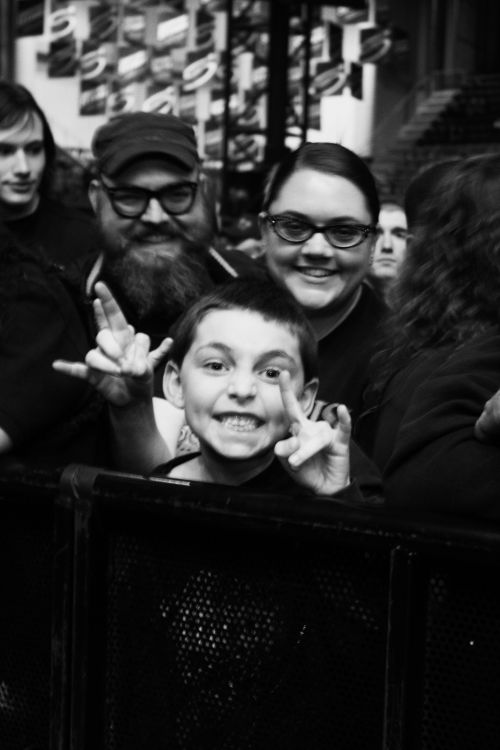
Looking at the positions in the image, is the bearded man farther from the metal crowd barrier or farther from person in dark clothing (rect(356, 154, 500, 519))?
the metal crowd barrier

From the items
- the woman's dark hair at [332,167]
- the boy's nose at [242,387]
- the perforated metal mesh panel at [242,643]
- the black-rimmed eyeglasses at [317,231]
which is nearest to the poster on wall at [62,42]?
the woman's dark hair at [332,167]

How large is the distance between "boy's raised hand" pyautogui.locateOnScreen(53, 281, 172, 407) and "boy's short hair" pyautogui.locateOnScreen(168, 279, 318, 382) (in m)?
0.07

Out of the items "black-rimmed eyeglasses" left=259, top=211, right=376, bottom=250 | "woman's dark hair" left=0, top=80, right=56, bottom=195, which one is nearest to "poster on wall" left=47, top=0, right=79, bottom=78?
"woman's dark hair" left=0, top=80, right=56, bottom=195

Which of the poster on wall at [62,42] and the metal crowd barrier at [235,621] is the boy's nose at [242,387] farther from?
the poster on wall at [62,42]

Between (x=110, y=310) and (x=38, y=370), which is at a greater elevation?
(x=110, y=310)

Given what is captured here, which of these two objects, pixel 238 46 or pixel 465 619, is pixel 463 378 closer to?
pixel 465 619

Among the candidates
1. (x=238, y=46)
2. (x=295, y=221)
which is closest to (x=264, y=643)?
(x=295, y=221)

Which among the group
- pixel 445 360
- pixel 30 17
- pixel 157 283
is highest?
pixel 445 360

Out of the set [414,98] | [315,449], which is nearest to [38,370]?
[315,449]

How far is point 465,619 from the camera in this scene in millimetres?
1325

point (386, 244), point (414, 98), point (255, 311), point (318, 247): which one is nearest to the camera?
point (255, 311)

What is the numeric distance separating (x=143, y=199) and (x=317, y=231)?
636mm

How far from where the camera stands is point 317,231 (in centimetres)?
267

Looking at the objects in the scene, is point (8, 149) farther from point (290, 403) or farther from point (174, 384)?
point (290, 403)
